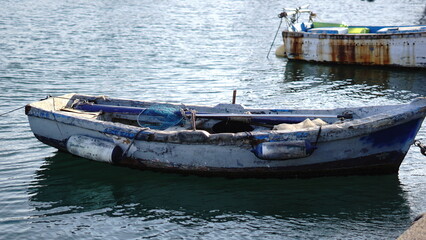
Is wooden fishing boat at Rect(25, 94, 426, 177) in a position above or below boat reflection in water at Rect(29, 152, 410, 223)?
above

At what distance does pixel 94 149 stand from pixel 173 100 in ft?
21.0

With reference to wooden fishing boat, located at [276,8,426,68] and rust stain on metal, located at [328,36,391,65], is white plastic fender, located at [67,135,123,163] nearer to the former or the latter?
wooden fishing boat, located at [276,8,426,68]

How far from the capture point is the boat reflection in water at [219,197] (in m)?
9.75

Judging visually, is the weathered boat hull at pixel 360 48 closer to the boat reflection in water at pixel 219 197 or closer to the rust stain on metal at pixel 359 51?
the rust stain on metal at pixel 359 51

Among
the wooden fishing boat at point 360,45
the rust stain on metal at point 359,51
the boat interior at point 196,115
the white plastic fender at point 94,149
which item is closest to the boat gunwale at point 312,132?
the white plastic fender at point 94,149

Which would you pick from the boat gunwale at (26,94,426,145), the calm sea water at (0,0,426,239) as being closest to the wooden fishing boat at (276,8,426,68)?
the calm sea water at (0,0,426,239)

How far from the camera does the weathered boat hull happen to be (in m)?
20.4

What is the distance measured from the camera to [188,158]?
34.9 feet

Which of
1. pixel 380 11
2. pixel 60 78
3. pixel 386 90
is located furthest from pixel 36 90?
pixel 380 11

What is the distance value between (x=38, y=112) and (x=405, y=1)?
Result: 4486 cm

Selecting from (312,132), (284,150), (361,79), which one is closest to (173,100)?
(361,79)

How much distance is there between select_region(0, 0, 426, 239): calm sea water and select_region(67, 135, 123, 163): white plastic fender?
0.48 metres

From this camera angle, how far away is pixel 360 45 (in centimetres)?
2139

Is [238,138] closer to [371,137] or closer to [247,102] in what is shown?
[371,137]
